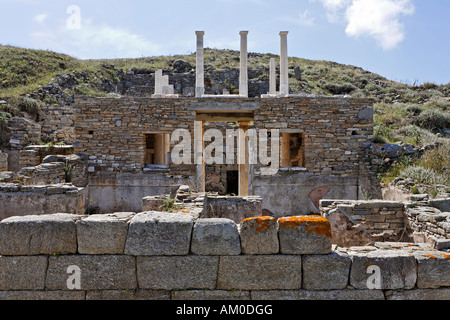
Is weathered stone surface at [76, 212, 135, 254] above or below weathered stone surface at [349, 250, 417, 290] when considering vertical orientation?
above

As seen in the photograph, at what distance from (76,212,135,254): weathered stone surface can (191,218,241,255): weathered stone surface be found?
838 millimetres

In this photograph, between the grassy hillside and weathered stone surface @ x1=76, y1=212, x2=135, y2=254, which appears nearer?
weathered stone surface @ x1=76, y1=212, x2=135, y2=254

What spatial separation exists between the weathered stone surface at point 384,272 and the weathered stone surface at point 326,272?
0.09m

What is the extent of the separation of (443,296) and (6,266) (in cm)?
508

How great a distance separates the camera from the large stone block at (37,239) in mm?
3607

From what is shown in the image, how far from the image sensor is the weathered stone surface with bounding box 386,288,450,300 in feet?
11.6

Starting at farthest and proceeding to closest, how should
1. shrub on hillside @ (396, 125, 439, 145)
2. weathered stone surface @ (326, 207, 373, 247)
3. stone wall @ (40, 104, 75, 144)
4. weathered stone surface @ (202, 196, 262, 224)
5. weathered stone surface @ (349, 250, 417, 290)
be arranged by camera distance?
stone wall @ (40, 104, 75, 144) < shrub on hillside @ (396, 125, 439, 145) < weathered stone surface @ (202, 196, 262, 224) < weathered stone surface @ (326, 207, 373, 247) < weathered stone surface @ (349, 250, 417, 290)

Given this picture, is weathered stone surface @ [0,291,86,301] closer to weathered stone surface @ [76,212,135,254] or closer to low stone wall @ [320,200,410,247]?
weathered stone surface @ [76,212,135,254]

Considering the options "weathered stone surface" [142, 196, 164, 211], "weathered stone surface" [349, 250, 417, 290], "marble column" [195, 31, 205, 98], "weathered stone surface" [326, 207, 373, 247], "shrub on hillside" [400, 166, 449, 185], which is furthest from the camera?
"marble column" [195, 31, 205, 98]

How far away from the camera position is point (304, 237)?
355cm

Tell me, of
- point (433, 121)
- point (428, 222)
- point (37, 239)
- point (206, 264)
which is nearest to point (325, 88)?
point (433, 121)

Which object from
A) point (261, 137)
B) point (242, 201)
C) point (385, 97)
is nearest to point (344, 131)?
point (261, 137)

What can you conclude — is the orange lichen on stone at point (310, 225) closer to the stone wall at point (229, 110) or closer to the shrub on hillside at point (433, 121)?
the stone wall at point (229, 110)

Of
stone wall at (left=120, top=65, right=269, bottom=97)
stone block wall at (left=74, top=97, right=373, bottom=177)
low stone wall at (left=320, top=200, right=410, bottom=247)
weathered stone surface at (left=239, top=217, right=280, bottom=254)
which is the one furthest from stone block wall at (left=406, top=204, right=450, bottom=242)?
stone wall at (left=120, top=65, right=269, bottom=97)
